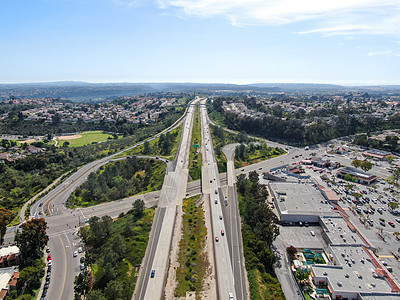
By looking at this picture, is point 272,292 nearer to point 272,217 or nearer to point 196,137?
point 272,217

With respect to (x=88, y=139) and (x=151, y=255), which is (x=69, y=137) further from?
(x=151, y=255)

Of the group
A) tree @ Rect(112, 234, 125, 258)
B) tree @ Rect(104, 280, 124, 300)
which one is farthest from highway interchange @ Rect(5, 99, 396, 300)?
tree @ Rect(112, 234, 125, 258)

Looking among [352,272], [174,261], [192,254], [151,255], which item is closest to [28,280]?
[151,255]

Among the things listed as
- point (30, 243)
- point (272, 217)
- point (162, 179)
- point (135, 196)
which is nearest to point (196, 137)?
point (162, 179)

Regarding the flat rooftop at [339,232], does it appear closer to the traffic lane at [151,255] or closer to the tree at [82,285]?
the traffic lane at [151,255]

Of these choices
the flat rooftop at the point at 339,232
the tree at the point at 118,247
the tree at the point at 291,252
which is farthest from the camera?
the flat rooftop at the point at 339,232

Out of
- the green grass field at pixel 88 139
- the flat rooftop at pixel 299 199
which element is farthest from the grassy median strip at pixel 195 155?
the green grass field at pixel 88 139

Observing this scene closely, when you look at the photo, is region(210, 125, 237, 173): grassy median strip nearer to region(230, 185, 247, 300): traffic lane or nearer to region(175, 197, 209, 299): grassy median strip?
region(230, 185, 247, 300): traffic lane
